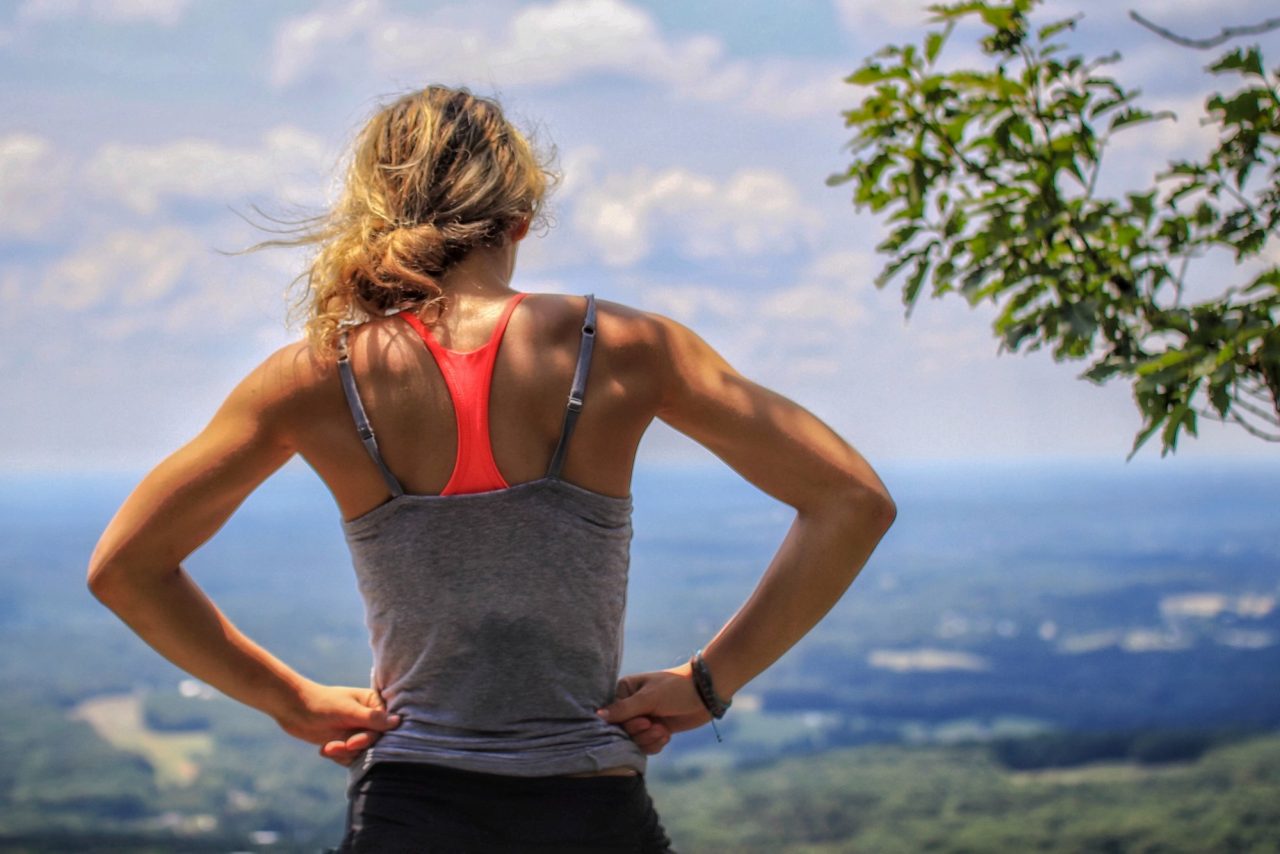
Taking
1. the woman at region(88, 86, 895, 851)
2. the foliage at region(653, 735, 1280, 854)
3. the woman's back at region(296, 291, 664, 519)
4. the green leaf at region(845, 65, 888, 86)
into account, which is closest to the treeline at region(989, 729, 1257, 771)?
the foliage at region(653, 735, 1280, 854)

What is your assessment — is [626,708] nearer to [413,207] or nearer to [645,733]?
[645,733]

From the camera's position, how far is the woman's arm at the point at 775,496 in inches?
55.7

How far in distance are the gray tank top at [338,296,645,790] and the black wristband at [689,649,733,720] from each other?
185 mm

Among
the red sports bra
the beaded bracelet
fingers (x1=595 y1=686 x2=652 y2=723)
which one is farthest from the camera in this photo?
the beaded bracelet

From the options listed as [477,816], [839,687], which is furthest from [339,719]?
[839,687]

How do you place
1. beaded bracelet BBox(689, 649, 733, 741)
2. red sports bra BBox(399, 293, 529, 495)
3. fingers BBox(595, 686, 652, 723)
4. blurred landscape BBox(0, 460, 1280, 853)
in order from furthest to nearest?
blurred landscape BBox(0, 460, 1280, 853), beaded bracelet BBox(689, 649, 733, 741), fingers BBox(595, 686, 652, 723), red sports bra BBox(399, 293, 529, 495)

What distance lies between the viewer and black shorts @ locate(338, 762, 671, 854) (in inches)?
51.7

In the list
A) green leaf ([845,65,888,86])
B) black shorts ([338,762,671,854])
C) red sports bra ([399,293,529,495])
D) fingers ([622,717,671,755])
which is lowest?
black shorts ([338,762,671,854])

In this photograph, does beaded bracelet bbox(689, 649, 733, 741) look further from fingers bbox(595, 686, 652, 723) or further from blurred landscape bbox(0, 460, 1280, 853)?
blurred landscape bbox(0, 460, 1280, 853)

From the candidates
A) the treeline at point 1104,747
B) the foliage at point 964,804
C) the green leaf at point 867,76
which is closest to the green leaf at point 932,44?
the green leaf at point 867,76

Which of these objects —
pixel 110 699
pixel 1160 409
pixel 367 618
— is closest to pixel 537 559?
pixel 367 618

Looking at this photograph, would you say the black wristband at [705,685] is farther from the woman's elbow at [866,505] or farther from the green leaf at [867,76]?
the green leaf at [867,76]

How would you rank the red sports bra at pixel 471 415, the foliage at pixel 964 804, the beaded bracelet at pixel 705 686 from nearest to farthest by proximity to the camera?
the red sports bra at pixel 471 415, the beaded bracelet at pixel 705 686, the foliage at pixel 964 804

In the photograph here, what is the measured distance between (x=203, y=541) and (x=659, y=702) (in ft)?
1.73
